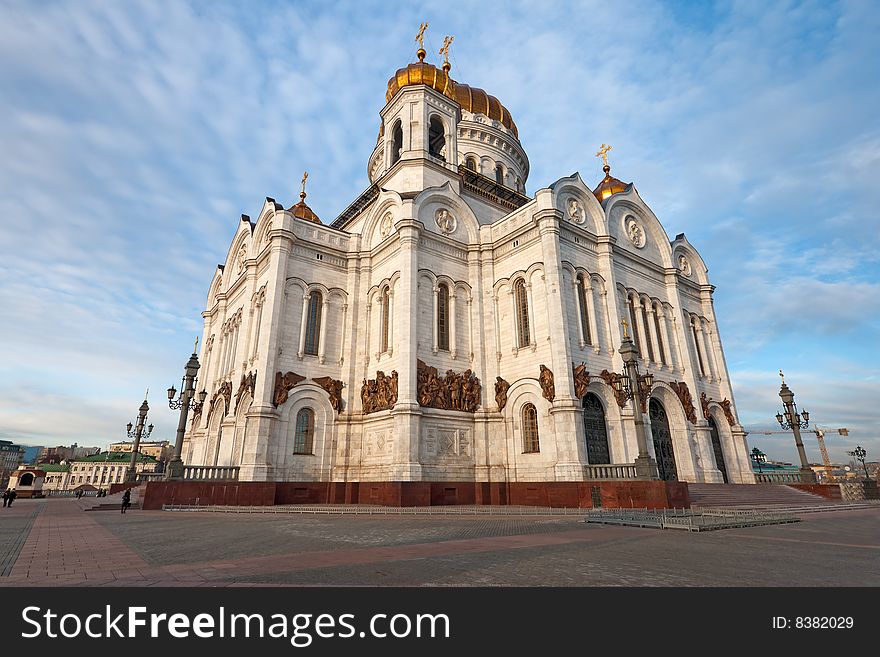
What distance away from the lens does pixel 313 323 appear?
81.7 feet

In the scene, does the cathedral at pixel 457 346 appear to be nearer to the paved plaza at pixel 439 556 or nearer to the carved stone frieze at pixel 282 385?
the carved stone frieze at pixel 282 385

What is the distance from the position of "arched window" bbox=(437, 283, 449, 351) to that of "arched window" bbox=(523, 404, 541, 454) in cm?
508

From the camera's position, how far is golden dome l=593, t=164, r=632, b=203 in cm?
3322

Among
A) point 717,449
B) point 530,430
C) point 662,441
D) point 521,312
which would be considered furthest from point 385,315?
point 717,449

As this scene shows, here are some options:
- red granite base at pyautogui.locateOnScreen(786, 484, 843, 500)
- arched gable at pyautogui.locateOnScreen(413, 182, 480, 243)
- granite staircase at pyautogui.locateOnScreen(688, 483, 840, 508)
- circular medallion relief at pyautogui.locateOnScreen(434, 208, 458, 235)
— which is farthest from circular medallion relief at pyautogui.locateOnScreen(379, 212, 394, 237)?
red granite base at pyautogui.locateOnScreen(786, 484, 843, 500)

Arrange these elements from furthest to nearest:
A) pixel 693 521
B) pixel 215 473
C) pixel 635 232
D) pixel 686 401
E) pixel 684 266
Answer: pixel 684 266
pixel 635 232
pixel 686 401
pixel 215 473
pixel 693 521

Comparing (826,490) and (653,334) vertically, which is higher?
(653,334)

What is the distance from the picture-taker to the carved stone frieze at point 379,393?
2231 cm

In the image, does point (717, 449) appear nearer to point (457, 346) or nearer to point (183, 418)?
point (457, 346)

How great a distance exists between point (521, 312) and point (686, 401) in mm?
11062

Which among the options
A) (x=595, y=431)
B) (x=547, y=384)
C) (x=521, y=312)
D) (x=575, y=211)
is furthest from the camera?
(x=575, y=211)
